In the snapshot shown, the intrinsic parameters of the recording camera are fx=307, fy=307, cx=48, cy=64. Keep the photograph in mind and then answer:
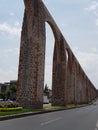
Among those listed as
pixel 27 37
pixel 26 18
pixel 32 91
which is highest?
pixel 26 18

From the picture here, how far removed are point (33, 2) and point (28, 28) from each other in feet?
8.35

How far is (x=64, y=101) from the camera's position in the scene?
44.2 metres

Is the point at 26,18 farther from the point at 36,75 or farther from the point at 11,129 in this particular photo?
the point at 11,129

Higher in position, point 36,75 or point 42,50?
point 42,50

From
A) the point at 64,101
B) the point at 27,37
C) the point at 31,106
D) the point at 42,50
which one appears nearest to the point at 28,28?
the point at 27,37

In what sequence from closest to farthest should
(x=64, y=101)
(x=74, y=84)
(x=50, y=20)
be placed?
(x=50, y=20) → (x=64, y=101) → (x=74, y=84)

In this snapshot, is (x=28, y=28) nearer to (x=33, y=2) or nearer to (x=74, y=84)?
(x=33, y=2)

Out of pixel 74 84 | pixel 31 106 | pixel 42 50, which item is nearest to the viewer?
pixel 31 106

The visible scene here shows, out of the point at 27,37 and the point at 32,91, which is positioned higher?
the point at 27,37

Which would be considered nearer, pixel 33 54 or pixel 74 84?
pixel 33 54

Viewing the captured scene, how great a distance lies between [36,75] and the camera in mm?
28906

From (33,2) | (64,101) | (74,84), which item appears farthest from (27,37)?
(74,84)

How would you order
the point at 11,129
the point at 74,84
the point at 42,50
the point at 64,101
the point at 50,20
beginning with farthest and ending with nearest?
the point at 74,84 < the point at 64,101 < the point at 50,20 < the point at 42,50 < the point at 11,129

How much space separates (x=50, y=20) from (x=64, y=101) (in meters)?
13.2
